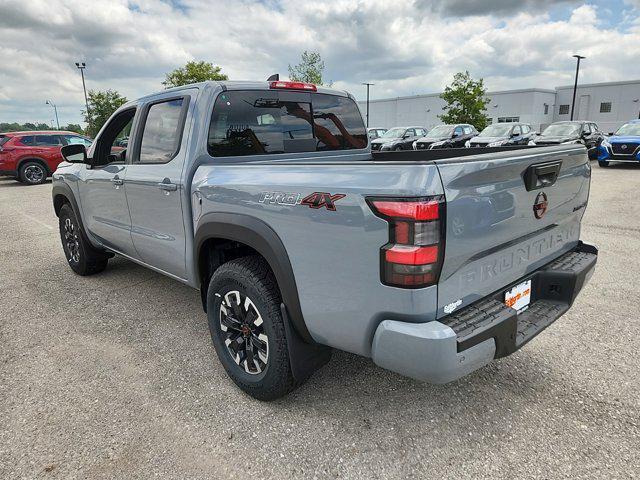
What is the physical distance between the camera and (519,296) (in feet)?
7.98

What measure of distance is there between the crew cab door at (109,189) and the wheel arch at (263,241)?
140 centimetres

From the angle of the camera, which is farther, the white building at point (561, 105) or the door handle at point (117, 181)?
the white building at point (561, 105)

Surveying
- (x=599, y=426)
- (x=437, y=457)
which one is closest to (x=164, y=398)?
(x=437, y=457)

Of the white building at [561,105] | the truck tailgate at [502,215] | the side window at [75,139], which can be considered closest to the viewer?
the truck tailgate at [502,215]

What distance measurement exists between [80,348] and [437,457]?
275 cm

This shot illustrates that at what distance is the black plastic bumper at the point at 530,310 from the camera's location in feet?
6.43

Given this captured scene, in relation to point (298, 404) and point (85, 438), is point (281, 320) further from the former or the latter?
point (85, 438)

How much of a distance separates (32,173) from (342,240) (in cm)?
1660

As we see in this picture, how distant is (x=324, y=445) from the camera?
2.32 m

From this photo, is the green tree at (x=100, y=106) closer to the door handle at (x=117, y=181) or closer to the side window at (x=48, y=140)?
the side window at (x=48, y=140)

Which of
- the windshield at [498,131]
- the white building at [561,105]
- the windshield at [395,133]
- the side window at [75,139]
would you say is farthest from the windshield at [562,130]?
the white building at [561,105]

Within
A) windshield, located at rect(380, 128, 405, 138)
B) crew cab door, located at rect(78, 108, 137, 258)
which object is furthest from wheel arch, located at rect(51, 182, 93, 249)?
windshield, located at rect(380, 128, 405, 138)

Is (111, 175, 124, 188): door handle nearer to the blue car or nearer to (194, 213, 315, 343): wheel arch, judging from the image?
(194, 213, 315, 343): wheel arch

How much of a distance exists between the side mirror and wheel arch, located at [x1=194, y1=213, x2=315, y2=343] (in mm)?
2202
